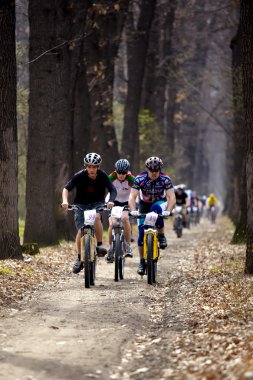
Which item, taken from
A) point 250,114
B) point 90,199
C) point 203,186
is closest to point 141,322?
point 90,199

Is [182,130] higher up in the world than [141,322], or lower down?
higher up

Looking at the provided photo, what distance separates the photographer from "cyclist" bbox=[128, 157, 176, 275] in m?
13.7

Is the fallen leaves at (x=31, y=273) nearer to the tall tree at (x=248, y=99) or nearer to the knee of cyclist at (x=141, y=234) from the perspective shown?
the knee of cyclist at (x=141, y=234)

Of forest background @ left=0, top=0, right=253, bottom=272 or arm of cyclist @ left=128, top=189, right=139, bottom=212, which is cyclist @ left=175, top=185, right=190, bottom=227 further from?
arm of cyclist @ left=128, top=189, right=139, bottom=212

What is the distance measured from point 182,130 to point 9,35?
49658 millimetres

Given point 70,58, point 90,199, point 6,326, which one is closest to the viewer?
point 6,326

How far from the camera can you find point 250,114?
13.8 meters

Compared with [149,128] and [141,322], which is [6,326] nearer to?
[141,322]

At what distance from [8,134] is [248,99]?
14.8 ft

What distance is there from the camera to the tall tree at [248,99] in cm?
1360

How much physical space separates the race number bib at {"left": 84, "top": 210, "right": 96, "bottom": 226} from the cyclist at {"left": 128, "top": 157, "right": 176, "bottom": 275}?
104 cm

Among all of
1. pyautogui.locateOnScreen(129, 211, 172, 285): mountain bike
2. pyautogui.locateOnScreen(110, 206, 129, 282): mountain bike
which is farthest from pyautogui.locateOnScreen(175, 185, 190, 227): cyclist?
pyautogui.locateOnScreen(129, 211, 172, 285): mountain bike

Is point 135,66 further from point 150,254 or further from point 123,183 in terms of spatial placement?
point 150,254

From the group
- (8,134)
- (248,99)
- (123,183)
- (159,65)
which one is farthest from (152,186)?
(159,65)
